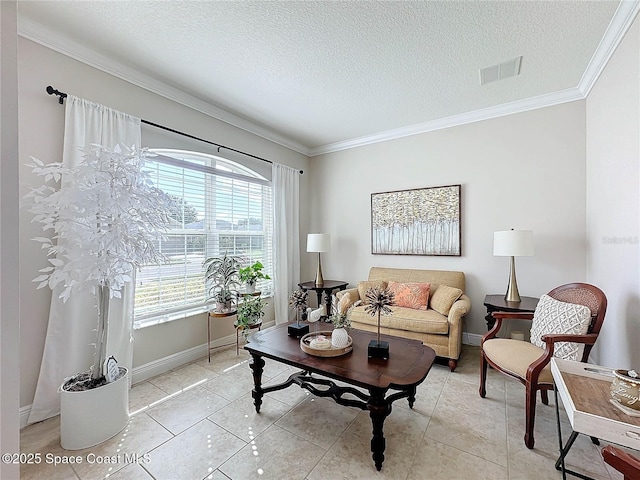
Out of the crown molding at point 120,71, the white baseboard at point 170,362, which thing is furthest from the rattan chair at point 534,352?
the crown molding at point 120,71

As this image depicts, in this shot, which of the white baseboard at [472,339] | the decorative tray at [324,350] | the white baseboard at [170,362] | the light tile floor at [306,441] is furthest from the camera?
the white baseboard at [472,339]

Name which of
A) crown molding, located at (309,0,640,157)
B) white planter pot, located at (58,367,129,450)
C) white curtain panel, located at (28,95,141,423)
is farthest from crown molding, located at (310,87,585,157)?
white planter pot, located at (58,367,129,450)

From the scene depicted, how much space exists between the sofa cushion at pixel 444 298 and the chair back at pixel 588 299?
85 cm

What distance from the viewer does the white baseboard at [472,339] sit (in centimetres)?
344

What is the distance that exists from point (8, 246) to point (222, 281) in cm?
244

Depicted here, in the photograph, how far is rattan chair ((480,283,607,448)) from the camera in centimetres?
177

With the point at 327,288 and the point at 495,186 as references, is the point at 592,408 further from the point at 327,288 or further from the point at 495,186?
the point at 327,288

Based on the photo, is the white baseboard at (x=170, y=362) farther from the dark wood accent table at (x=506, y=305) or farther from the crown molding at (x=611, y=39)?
the crown molding at (x=611, y=39)

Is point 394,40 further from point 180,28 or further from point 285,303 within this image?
point 285,303

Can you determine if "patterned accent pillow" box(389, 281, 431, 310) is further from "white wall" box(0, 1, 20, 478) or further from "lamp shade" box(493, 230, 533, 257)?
"white wall" box(0, 1, 20, 478)

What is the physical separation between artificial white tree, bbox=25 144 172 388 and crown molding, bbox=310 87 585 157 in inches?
121

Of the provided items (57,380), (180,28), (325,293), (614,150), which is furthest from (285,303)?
(614,150)

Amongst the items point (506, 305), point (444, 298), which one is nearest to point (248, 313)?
point (444, 298)

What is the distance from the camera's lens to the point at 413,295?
330 centimetres
